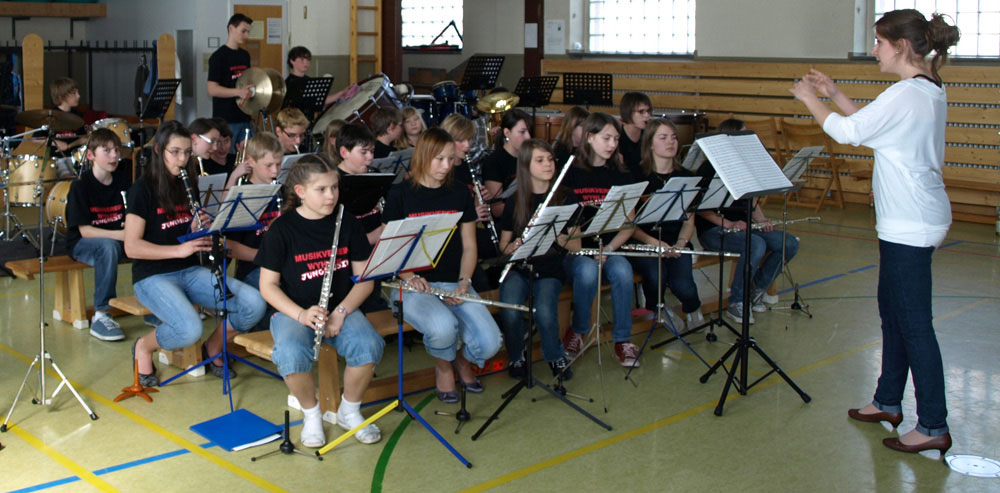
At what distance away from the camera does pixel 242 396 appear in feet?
15.7

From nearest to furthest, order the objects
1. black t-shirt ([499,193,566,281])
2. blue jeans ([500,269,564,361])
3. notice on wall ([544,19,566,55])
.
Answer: blue jeans ([500,269,564,361]), black t-shirt ([499,193,566,281]), notice on wall ([544,19,566,55])

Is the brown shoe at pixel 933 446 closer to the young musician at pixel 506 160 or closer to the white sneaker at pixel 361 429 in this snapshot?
the white sneaker at pixel 361 429

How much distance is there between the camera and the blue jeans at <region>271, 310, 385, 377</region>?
409cm

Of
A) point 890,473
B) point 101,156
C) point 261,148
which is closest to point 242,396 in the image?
point 261,148

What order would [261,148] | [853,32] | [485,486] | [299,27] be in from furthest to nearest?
[299,27] < [853,32] < [261,148] < [485,486]

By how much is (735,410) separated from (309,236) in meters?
2.12

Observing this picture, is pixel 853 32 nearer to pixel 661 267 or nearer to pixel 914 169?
pixel 661 267

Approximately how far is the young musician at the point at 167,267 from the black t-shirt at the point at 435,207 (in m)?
0.82

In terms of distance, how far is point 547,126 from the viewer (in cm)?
1163

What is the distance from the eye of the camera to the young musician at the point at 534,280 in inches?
195

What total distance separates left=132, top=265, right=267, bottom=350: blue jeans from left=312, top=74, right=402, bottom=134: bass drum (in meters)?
4.38

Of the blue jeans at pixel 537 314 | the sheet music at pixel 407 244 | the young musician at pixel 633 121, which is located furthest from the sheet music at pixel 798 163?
the sheet music at pixel 407 244

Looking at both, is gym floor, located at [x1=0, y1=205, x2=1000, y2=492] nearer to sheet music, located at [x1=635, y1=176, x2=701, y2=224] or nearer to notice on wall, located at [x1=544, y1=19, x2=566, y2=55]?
sheet music, located at [x1=635, y1=176, x2=701, y2=224]

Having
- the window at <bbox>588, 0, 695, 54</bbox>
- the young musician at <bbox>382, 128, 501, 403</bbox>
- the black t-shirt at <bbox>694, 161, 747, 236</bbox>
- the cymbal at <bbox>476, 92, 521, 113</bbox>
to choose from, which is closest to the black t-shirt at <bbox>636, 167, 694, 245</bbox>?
the black t-shirt at <bbox>694, 161, 747, 236</bbox>
